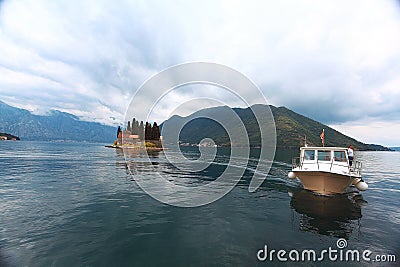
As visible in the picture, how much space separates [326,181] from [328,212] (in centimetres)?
556

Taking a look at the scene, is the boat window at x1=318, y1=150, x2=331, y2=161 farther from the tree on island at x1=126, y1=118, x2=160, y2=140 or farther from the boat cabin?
the tree on island at x1=126, y1=118, x2=160, y2=140

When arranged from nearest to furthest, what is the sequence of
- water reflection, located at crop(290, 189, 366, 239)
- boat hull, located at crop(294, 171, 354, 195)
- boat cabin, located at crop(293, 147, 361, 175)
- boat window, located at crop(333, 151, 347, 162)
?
water reflection, located at crop(290, 189, 366, 239), boat hull, located at crop(294, 171, 354, 195), boat cabin, located at crop(293, 147, 361, 175), boat window, located at crop(333, 151, 347, 162)

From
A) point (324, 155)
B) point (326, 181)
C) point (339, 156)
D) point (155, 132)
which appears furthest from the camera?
point (155, 132)

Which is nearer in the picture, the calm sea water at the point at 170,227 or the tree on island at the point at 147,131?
the calm sea water at the point at 170,227

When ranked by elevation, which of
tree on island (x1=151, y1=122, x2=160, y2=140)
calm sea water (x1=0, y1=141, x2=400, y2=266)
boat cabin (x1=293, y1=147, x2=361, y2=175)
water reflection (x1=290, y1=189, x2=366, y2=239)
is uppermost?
tree on island (x1=151, y1=122, x2=160, y2=140)

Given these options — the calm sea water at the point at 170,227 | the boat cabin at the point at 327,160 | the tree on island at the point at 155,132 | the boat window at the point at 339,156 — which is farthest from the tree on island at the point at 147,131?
the boat window at the point at 339,156

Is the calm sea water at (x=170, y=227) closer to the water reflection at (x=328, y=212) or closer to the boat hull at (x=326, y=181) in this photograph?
the water reflection at (x=328, y=212)

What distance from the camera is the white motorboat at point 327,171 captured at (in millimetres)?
22453

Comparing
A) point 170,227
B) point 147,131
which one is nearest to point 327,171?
point 170,227

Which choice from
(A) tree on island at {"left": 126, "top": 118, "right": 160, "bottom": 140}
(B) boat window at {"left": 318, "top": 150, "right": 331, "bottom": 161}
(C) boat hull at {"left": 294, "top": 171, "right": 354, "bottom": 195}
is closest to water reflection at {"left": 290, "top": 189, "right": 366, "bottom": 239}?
(C) boat hull at {"left": 294, "top": 171, "right": 354, "bottom": 195}

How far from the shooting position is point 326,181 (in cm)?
2297

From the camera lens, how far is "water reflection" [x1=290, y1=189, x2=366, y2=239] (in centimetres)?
1487

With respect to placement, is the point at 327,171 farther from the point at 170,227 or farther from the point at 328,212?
the point at 170,227

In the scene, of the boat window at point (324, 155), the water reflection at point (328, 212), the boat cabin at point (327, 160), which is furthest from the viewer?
the boat window at point (324, 155)
